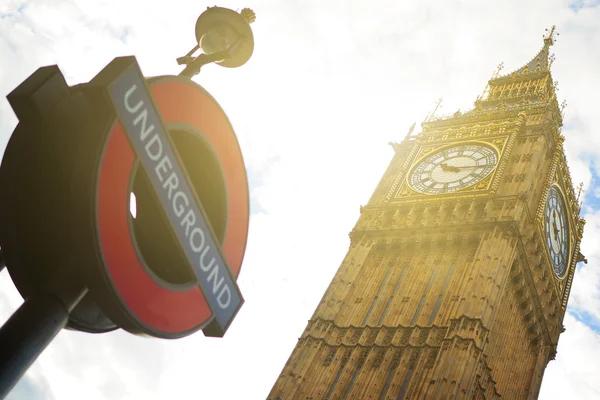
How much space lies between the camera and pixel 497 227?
1330 inches

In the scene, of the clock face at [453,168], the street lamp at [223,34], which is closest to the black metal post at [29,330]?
the street lamp at [223,34]

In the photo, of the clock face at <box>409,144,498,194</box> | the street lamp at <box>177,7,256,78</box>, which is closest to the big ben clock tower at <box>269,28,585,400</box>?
the clock face at <box>409,144,498,194</box>

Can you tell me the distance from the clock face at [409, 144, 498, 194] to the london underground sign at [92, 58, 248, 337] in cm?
3320

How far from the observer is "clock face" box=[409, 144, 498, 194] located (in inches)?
1497

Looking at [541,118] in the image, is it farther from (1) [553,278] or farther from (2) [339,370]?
(2) [339,370]

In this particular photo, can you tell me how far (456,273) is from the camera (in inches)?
1286

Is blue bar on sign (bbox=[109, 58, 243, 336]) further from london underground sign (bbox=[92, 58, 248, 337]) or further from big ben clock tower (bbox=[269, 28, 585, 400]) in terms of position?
big ben clock tower (bbox=[269, 28, 585, 400])

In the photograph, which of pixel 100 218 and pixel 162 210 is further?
pixel 162 210

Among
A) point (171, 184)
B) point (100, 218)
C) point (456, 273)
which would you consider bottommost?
point (100, 218)

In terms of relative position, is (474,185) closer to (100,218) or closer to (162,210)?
(162,210)

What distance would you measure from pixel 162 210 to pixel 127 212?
235mm

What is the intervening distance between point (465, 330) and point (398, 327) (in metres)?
3.47

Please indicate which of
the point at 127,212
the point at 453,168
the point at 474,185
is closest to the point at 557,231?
the point at 474,185

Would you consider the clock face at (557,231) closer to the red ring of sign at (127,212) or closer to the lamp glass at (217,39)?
the lamp glass at (217,39)
